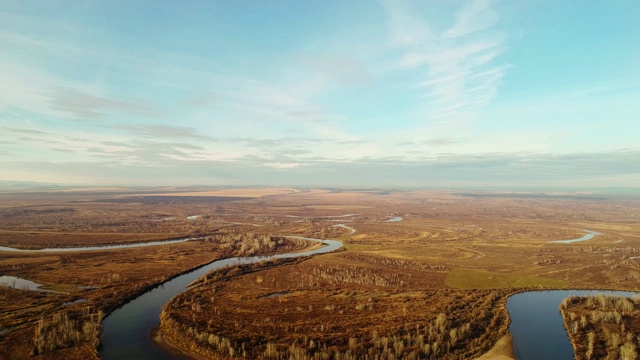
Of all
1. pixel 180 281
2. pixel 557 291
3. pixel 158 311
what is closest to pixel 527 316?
pixel 557 291

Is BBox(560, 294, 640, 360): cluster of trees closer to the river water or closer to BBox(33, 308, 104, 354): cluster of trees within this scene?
the river water

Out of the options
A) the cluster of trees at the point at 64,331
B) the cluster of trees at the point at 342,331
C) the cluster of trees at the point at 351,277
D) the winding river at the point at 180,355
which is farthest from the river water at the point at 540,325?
the cluster of trees at the point at 64,331

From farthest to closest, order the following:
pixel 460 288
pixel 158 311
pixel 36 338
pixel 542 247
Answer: pixel 542 247
pixel 460 288
pixel 158 311
pixel 36 338

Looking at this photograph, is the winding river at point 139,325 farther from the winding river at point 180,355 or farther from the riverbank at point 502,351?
the riverbank at point 502,351

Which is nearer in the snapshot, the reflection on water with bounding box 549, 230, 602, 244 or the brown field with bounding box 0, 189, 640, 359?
the brown field with bounding box 0, 189, 640, 359

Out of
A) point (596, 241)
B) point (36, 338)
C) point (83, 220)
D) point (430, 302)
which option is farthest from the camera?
point (83, 220)

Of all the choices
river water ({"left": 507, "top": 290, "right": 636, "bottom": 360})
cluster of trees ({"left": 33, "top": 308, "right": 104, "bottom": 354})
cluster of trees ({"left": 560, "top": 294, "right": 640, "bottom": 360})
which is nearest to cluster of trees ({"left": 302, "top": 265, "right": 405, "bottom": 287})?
river water ({"left": 507, "top": 290, "right": 636, "bottom": 360})

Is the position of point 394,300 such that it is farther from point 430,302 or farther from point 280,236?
point 280,236
